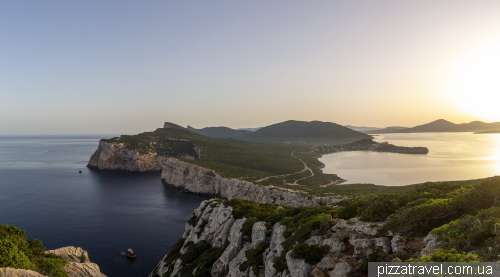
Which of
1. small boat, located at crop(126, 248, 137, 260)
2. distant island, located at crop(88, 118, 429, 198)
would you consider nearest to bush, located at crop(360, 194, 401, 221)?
distant island, located at crop(88, 118, 429, 198)

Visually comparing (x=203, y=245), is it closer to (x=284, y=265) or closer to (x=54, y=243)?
(x=284, y=265)

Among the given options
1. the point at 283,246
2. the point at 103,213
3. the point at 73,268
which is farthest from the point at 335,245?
the point at 103,213

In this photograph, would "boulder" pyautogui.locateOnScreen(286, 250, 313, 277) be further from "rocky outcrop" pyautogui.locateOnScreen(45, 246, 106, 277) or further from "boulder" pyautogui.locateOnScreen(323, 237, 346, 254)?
"rocky outcrop" pyautogui.locateOnScreen(45, 246, 106, 277)

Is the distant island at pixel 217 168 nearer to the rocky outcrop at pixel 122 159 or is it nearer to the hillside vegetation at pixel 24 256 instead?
the rocky outcrop at pixel 122 159

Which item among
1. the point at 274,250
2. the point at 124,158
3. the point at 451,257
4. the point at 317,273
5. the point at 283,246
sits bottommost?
the point at 124,158

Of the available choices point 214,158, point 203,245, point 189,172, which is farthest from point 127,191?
point 203,245

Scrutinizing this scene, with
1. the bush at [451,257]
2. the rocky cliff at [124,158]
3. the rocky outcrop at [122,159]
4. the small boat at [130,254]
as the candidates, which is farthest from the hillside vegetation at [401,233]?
the rocky outcrop at [122,159]

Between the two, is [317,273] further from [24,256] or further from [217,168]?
[217,168]
